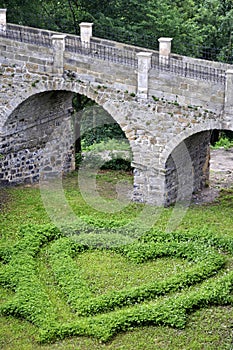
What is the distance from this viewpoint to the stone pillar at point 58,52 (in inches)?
831

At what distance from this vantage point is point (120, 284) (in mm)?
16250

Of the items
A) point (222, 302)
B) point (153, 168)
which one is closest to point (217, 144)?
point (153, 168)

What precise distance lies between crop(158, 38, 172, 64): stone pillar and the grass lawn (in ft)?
15.8

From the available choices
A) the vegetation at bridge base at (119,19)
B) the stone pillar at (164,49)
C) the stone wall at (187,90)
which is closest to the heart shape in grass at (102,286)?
the stone wall at (187,90)

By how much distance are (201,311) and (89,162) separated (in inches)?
472

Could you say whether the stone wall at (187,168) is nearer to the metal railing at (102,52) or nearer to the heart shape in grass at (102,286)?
the metal railing at (102,52)

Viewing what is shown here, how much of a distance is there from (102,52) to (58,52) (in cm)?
139

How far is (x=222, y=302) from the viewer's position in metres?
15.4

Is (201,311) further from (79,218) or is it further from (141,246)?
(79,218)

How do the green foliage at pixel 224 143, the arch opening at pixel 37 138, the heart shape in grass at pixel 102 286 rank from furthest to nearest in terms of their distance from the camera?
the green foliage at pixel 224 143
the arch opening at pixel 37 138
the heart shape in grass at pixel 102 286

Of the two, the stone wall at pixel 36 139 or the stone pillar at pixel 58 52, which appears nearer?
the stone pillar at pixel 58 52

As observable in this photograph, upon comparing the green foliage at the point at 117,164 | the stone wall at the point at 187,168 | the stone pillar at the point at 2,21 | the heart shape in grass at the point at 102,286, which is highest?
the stone pillar at the point at 2,21

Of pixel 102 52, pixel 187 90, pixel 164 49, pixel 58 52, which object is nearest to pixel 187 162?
pixel 187 90

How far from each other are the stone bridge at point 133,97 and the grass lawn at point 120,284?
65.4 inches
